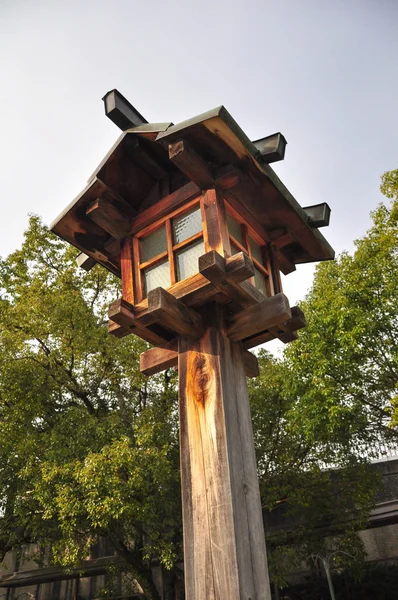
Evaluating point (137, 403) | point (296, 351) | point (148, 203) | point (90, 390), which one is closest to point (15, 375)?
point (90, 390)

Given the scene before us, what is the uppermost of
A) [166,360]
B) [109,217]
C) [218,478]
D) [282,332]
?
[109,217]

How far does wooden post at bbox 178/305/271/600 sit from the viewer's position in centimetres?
320

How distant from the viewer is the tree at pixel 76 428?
10015mm

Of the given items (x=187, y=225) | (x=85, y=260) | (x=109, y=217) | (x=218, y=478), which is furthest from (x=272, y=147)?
(x=218, y=478)

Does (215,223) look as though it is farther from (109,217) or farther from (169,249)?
(109,217)

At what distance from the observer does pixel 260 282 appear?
15.8 feet

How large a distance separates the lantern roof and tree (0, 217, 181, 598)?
631 centimetres

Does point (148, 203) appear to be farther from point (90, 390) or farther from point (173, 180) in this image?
point (90, 390)

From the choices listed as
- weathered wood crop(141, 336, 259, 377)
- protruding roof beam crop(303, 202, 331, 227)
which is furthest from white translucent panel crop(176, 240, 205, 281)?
protruding roof beam crop(303, 202, 331, 227)

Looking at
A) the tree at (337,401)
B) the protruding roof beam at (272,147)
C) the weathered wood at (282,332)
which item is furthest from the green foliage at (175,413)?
the protruding roof beam at (272,147)

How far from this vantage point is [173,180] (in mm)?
4926

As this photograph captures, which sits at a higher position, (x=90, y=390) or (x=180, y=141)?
(x=90, y=390)

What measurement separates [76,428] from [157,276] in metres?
8.58

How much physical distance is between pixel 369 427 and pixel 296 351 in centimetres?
288
